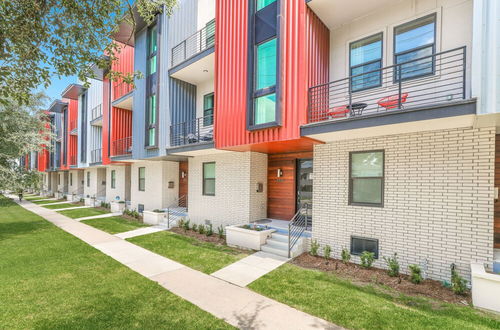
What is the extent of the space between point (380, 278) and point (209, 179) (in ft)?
25.0

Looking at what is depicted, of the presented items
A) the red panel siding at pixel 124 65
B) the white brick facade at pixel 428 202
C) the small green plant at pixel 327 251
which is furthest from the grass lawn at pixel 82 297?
the red panel siding at pixel 124 65

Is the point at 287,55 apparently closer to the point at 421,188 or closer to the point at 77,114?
the point at 421,188

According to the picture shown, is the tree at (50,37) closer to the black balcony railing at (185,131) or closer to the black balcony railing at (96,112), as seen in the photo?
the black balcony railing at (185,131)

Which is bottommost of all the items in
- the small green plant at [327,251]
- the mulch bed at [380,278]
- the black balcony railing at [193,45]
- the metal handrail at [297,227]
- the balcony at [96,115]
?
the mulch bed at [380,278]

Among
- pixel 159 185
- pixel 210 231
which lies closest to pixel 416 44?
pixel 210 231

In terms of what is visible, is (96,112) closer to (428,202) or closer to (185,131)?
(185,131)

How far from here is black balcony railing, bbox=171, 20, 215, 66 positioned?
1097cm

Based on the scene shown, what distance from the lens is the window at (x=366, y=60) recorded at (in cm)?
688

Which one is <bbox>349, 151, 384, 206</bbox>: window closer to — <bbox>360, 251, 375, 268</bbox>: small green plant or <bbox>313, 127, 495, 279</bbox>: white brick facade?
<bbox>313, 127, 495, 279</bbox>: white brick facade

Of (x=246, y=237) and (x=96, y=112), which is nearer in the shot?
(x=246, y=237)

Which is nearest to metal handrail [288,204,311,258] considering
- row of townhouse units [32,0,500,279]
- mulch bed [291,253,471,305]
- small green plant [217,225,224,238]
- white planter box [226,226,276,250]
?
row of townhouse units [32,0,500,279]

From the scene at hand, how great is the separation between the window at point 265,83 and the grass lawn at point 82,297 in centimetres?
514

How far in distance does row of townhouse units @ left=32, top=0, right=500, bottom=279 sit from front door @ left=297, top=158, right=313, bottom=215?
40 mm

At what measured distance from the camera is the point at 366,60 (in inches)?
279
